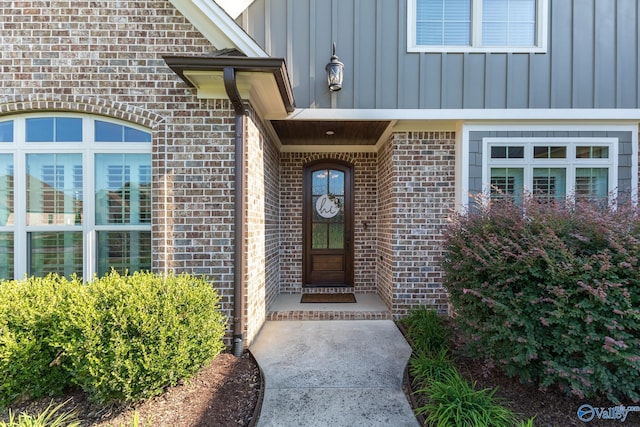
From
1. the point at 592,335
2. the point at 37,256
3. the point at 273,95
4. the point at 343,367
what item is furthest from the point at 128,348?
the point at 592,335

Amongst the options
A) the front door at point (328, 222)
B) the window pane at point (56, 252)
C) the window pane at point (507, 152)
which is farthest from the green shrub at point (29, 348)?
the window pane at point (507, 152)

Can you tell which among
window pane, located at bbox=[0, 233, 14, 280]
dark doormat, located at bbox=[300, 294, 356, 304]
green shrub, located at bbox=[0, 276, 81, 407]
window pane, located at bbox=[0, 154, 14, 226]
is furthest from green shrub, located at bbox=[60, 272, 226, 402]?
dark doormat, located at bbox=[300, 294, 356, 304]

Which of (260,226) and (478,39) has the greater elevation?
(478,39)

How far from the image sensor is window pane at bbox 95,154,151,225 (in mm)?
3588

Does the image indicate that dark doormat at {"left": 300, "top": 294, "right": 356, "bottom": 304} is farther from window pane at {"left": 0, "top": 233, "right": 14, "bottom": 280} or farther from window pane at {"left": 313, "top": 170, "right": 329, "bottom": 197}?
window pane at {"left": 0, "top": 233, "right": 14, "bottom": 280}

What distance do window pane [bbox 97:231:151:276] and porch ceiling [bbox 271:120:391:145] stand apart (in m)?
2.34

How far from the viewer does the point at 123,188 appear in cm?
362

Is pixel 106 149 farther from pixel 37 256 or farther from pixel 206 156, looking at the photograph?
pixel 37 256

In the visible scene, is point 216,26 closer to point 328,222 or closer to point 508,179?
point 328,222

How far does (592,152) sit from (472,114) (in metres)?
1.72

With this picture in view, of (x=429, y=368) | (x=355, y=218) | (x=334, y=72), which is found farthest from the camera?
(x=355, y=218)

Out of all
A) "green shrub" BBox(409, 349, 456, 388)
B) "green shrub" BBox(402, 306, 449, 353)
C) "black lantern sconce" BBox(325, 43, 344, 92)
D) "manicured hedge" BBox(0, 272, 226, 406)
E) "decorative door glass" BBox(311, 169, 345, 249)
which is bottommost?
"green shrub" BBox(409, 349, 456, 388)

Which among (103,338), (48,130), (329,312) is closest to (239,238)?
(103,338)

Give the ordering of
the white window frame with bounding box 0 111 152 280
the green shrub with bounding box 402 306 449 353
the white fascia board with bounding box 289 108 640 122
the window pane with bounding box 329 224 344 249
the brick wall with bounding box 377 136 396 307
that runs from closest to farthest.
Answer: the green shrub with bounding box 402 306 449 353
the white window frame with bounding box 0 111 152 280
the white fascia board with bounding box 289 108 640 122
the brick wall with bounding box 377 136 396 307
the window pane with bounding box 329 224 344 249
